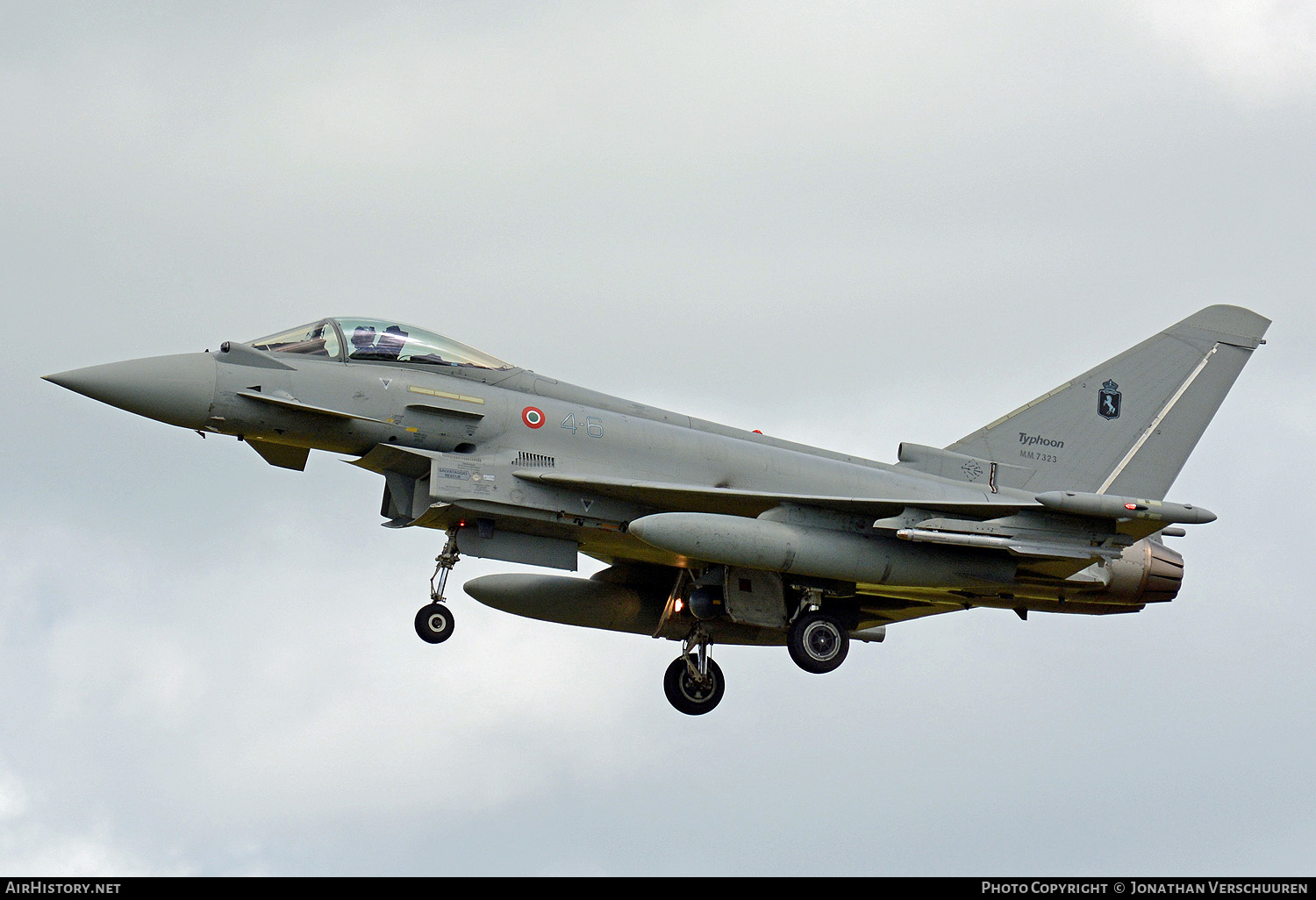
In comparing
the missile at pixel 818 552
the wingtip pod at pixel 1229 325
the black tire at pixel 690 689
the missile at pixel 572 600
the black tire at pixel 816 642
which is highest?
the wingtip pod at pixel 1229 325

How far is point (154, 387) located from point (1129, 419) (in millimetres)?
12534

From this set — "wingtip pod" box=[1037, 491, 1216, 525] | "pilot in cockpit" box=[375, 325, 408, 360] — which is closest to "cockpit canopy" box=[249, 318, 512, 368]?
"pilot in cockpit" box=[375, 325, 408, 360]

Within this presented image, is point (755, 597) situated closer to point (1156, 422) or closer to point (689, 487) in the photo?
point (689, 487)

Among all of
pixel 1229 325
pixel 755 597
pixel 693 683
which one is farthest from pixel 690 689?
pixel 1229 325

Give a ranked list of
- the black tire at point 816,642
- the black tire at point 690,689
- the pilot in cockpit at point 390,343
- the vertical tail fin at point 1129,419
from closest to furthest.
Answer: the pilot in cockpit at point 390,343 < the black tire at point 816,642 < the vertical tail fin at point 1129,419 < the black tire at point 690,689

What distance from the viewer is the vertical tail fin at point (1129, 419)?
2159cm

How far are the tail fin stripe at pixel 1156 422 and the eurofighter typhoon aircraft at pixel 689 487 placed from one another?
37mm

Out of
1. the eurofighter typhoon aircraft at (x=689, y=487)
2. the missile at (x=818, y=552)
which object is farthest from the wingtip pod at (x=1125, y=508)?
the missile at (x=818, y=552)

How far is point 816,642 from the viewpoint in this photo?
780 inches

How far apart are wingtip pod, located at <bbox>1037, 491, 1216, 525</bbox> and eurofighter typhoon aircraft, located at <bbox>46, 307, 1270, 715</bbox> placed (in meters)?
0.02

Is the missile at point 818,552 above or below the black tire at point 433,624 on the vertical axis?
above

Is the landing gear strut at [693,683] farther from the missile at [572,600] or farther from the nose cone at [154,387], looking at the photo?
the nose cone at [154,387]

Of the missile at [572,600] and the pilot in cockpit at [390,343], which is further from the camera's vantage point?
the missile at [572,600]
